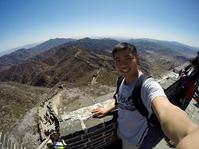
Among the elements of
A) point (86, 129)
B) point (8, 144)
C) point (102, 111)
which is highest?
point (102, 111)

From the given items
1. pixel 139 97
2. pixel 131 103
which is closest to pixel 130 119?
pixel 131 103

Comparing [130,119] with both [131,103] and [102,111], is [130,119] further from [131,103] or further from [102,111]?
[102,111]

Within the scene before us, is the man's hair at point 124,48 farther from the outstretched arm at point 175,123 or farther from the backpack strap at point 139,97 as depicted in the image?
the outstretched arm at point 175,123

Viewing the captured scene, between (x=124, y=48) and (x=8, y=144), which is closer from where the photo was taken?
(x=124, y=48)

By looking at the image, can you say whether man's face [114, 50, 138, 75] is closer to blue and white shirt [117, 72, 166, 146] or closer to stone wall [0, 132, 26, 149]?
blue and white shirt [117, 72, 166, 146]

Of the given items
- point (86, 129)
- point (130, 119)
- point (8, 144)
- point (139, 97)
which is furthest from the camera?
point (8, 144)

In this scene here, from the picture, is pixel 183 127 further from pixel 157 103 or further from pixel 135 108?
pixel 135 108

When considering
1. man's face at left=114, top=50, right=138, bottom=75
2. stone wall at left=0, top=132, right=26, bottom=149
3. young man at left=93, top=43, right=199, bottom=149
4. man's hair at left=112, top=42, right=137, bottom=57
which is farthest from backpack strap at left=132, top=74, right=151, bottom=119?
stone wall at left=0, top=132, right=26, bottom=149
